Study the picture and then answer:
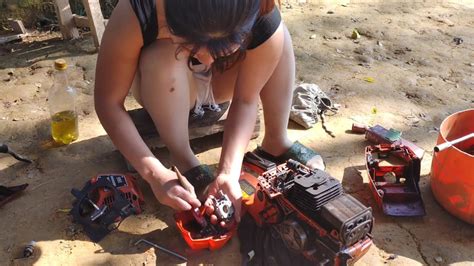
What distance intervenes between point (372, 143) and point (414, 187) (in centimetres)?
41

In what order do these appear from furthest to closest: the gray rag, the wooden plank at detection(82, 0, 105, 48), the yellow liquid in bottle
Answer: the wooden plank at detection(82, 0, 105, 48), the gray rag, the yellow liquid in bottle

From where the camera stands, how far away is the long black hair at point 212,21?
4.00 feet

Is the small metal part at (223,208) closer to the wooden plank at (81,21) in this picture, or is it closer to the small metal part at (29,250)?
the small metal part at (29,250)

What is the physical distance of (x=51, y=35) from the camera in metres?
3.35

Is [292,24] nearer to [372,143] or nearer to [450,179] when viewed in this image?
[372,143]

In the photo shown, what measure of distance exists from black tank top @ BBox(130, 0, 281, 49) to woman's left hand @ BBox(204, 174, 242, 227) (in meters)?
0.48

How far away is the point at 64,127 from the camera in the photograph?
230 centimetres

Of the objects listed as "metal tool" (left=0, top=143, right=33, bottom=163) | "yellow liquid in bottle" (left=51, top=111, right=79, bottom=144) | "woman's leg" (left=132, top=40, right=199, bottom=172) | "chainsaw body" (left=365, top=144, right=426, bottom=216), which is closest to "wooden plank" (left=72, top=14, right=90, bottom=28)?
"yellow liquid in bottle" (left=51, top=111, right=79, bottom=144)

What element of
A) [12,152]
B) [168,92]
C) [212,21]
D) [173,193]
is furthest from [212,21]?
[12,152]

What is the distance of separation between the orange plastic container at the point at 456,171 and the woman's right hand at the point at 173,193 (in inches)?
37.7

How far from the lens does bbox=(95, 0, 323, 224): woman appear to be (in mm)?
1290

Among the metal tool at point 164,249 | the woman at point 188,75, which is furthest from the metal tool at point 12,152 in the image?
the metal tool at point 164,249

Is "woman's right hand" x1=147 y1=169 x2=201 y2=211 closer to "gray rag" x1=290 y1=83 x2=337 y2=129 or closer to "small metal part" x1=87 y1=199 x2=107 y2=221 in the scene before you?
"small metal part" x1=87 y1=199 x2=107 y2=221

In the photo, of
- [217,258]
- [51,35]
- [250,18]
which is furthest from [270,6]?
[51,35]
